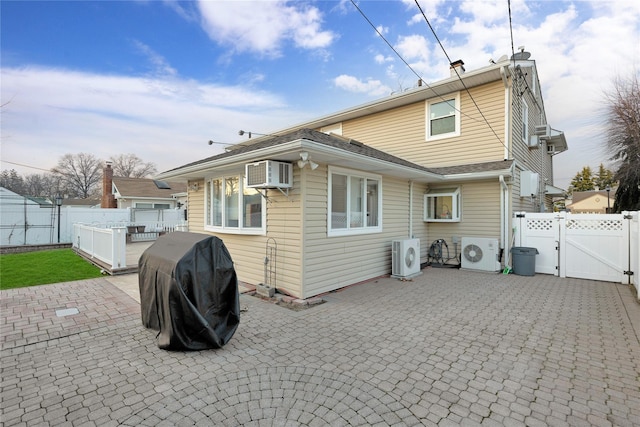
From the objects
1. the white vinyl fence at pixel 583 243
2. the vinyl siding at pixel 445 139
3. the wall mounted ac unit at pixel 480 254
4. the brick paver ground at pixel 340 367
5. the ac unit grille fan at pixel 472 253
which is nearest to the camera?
the brick paver ground at pixel 340 367

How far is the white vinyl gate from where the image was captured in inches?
261

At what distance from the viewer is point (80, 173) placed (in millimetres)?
36781

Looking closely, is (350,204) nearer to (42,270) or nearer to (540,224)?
(540,224)

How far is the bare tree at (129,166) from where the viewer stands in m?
38.8

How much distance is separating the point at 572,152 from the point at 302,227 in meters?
18.7

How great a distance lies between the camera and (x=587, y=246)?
7.05m

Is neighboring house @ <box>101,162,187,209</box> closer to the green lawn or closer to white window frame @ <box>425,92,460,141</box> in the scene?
the green lawn

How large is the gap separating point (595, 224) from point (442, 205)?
3.50 m

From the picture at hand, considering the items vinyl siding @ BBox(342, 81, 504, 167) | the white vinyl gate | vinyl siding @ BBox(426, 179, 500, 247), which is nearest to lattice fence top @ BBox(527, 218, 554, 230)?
the white vinyl gate

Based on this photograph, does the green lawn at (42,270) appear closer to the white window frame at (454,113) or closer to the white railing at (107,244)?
the white railing at (107,244)

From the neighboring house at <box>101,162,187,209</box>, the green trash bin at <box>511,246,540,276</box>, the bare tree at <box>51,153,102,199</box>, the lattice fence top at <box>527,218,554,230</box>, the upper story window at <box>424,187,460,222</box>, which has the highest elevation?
the bare tree at <box>51,153,102,199</box>

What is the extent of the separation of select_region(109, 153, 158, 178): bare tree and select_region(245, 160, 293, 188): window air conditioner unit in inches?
1608

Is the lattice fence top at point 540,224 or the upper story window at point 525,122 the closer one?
the lattice fence top at point 540,224

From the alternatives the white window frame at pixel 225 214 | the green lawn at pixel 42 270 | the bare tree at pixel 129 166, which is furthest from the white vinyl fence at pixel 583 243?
the bare tree at pixel 129 166
